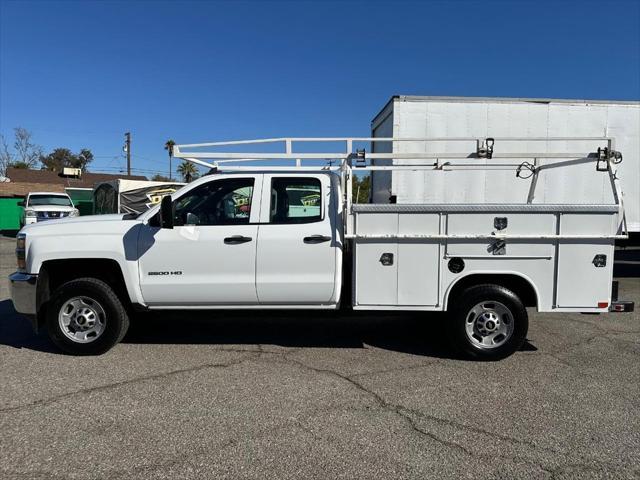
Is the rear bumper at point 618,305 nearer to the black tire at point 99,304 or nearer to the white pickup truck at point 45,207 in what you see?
the black tire at point 99,304

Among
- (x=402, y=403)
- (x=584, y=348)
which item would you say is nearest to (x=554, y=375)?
(x=584, y=348)

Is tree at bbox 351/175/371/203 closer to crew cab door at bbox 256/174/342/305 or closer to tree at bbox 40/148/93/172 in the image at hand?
crew cab door at bbox 256/174/342/305

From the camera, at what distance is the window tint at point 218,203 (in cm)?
520

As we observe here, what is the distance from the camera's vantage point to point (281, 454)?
3275 millimetres

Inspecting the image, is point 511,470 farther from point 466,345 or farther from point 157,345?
point 157,345

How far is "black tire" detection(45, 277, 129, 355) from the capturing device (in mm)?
5160

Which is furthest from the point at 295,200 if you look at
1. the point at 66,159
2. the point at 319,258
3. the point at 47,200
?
the point at 66,159

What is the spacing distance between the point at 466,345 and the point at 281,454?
2556mm

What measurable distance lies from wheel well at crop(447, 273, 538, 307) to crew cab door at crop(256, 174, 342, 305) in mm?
1269

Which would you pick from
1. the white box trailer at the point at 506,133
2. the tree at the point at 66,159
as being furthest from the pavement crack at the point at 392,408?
the tree at the point at 66,159

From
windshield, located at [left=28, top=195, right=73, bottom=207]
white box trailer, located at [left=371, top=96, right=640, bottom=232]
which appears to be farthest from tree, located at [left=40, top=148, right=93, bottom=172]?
white box trailer, located at [left=371, top=96, right=640, bottom=232]

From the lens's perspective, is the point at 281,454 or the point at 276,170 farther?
the point at 276,170

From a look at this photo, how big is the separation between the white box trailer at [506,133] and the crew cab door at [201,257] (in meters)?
5.13

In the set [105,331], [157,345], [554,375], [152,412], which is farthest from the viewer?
[157,345]
